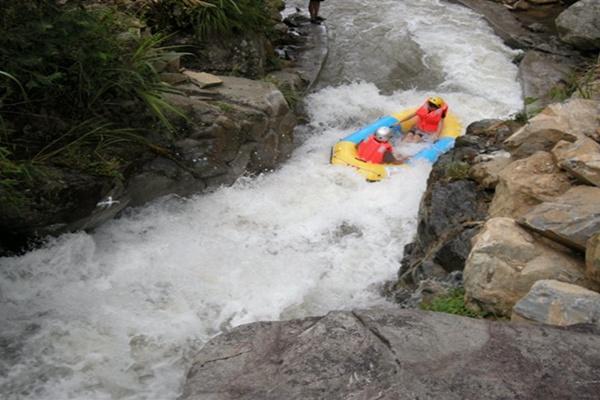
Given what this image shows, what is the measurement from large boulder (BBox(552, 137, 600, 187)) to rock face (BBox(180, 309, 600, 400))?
1.87m

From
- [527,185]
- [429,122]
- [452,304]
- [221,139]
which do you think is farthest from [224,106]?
[452,304]

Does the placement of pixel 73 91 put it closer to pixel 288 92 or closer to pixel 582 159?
pixel 288 92

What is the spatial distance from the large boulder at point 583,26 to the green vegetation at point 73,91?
7.61m

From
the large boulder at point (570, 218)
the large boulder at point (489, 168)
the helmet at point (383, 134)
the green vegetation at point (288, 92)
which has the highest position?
the large boulder at point (570, 218)

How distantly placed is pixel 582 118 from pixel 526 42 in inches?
246

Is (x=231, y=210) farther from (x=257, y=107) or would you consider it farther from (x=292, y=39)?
(x=292, y=39)

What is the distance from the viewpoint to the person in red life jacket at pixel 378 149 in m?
6.99

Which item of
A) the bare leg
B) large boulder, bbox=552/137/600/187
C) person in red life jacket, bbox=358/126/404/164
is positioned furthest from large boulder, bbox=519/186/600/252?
the bare leg

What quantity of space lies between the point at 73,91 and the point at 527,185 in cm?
368

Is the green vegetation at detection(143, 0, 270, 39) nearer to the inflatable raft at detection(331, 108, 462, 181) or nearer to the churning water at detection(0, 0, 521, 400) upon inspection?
the churning water at detection(0, 0, 521, 400)

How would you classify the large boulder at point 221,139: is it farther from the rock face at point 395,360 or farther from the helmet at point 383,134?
the rock face at point 395,360

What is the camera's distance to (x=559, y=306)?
2871mm

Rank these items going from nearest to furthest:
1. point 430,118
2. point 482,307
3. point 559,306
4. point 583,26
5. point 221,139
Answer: point 559,306, point 482,307, point 221,139, point 430,118, point 583,26

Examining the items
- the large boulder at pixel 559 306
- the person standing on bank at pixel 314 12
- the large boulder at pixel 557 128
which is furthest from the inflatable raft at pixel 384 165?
the large boulder at pixel 559 306
